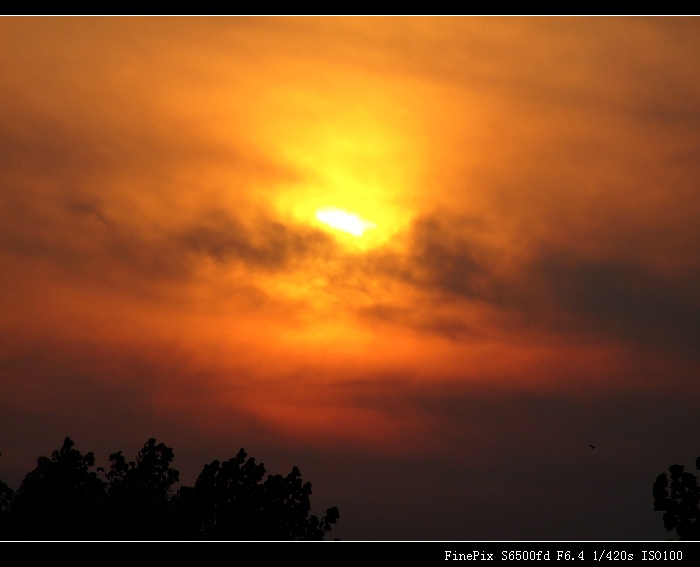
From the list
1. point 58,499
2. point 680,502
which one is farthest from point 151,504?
point 680,502

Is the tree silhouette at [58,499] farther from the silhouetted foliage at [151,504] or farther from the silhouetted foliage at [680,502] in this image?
the silhouetted foliage at [680,502]

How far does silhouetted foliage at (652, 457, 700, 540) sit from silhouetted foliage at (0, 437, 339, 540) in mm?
57148

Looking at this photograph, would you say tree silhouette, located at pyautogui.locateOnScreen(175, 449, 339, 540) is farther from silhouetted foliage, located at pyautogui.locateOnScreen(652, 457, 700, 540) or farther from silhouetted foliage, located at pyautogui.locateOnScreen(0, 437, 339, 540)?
silhouetted foliage, located at pyautogui.locateOnScreen(652, 457, 700, 540)

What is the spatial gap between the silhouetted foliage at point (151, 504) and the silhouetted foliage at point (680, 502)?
5715 centimetres

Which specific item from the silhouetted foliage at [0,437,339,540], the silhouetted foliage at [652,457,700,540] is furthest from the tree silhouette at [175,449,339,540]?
the silhouetted foliage at [652,457,700,540]

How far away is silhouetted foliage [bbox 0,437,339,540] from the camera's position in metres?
100

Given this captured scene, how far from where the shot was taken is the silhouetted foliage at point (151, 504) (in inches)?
3944

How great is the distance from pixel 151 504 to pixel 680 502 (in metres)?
63.1

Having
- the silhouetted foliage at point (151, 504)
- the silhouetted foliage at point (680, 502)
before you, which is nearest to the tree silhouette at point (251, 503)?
the silhouetted foliage at point (151, 504)
